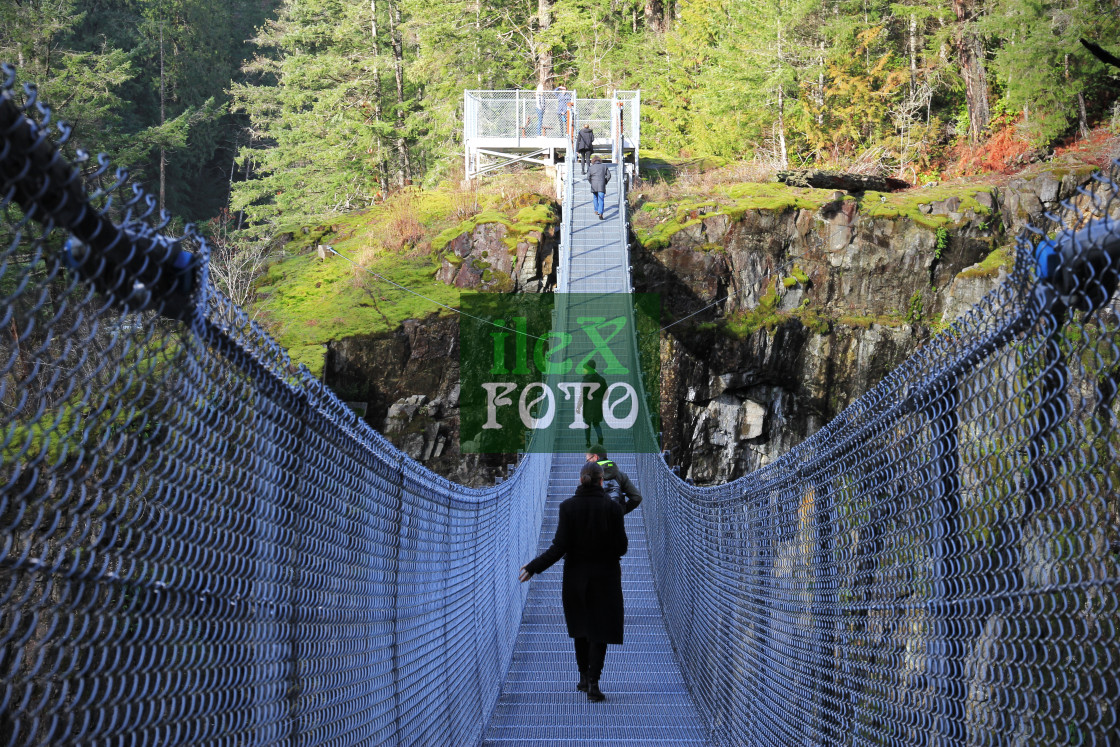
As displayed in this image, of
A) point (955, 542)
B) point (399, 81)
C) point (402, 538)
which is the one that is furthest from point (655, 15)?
point (955, 542)

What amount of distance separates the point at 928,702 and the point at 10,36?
16.4 meters

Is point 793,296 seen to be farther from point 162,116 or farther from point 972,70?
point 162,116

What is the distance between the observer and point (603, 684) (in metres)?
5.34

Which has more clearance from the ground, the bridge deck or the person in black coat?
the person in black coat

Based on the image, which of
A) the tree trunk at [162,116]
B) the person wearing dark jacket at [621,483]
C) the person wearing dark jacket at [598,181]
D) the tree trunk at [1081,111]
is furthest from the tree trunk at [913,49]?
the tree trunk at [162,116]

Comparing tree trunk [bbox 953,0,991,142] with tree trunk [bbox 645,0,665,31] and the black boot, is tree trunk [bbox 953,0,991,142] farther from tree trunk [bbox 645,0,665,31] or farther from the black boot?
the black boot

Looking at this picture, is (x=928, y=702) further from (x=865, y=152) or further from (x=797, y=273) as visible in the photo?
(x=865, y=152)

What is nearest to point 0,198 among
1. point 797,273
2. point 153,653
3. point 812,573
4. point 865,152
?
point 153,653

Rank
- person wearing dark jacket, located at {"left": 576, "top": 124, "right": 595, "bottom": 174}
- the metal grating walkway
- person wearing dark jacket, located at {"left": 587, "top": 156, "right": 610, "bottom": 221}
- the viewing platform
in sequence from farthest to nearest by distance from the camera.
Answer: the viewing platform, person wearing dark jacket, located at {"left": 576, "top": 124, "right": 595, "bottom": 174}, person wearing dark jacket, located at {"left": 587, "top": 156, "right": 610, "bottom": 221}, the metal grating walkway

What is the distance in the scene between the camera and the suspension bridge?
125 cm

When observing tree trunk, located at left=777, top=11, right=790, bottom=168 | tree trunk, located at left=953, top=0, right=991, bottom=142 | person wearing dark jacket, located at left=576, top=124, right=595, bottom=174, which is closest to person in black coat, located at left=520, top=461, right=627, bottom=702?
person wearing dark jacket, located at left=576, top=124, right=595, bottom=174

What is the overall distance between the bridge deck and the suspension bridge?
0.27 feet

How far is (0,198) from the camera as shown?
39.8 inches

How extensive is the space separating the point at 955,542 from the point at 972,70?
20223 millimetres
